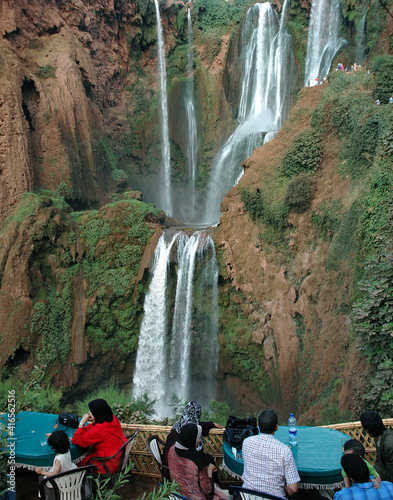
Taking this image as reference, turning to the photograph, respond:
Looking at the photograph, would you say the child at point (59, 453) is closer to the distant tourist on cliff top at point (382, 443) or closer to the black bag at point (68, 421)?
the black bag at point (68, 421)

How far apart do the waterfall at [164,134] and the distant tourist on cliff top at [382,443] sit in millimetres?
24480

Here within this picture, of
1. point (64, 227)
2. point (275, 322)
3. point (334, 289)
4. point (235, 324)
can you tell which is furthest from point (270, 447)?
point (64, 227)

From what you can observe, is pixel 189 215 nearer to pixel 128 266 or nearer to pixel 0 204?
pixel 128 266

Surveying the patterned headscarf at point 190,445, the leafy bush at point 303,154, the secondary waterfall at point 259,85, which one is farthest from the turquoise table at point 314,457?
the secondary waterfall at point 259,85

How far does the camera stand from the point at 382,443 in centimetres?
369

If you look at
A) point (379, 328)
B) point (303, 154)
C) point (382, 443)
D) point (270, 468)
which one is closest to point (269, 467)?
point (270, 468)

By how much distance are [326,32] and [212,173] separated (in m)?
10.6

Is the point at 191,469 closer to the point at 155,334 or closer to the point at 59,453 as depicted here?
the point at 59,453

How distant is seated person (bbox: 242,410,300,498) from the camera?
3.33m

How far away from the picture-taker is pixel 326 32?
76.5ft

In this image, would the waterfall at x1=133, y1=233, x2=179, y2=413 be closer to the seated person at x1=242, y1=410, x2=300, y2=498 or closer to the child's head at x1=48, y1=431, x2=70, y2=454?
the child's head at x1=48, y1=431, x2=70, y2=454

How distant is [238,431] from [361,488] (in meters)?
1.46

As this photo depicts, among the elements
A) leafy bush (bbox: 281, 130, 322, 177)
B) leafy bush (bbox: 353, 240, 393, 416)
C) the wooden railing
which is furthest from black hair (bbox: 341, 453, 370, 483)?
leafy bush (bbox: 281, 130, 322, 177)

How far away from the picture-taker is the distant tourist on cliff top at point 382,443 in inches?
142
